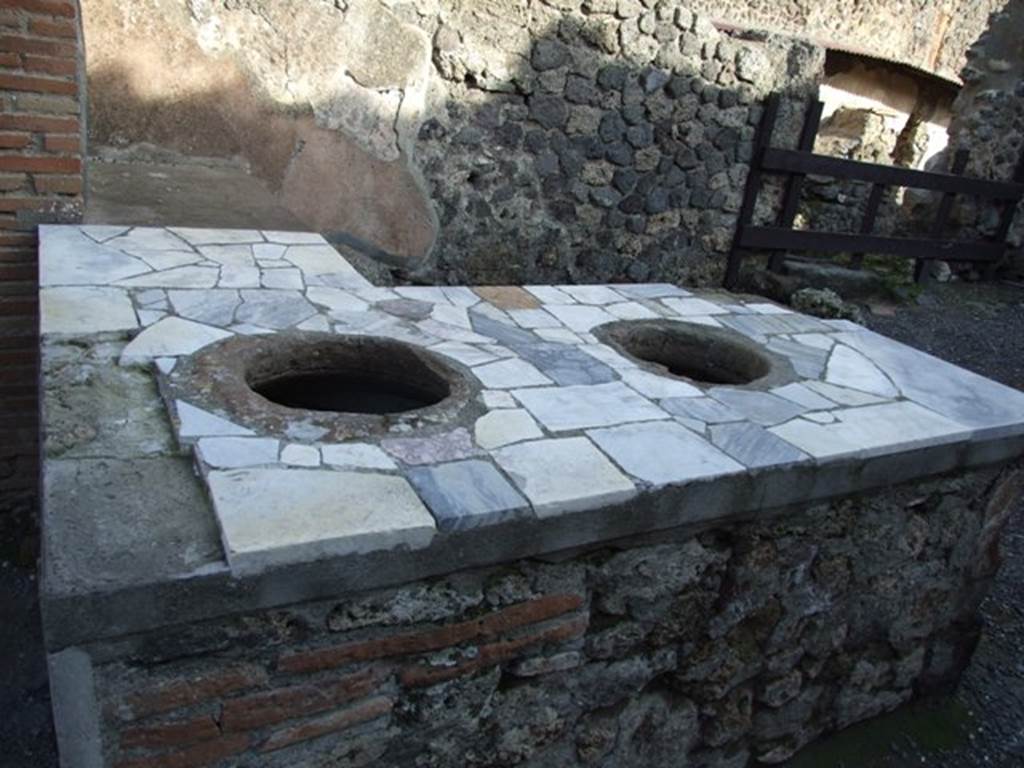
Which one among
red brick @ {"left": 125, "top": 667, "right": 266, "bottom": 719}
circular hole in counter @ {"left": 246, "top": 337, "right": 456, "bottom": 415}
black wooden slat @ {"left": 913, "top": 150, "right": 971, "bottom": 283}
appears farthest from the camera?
black wooden slat @ {"left": 913, "top": 150, "right": 971, "bottom": 283}

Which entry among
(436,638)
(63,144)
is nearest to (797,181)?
(63,144)

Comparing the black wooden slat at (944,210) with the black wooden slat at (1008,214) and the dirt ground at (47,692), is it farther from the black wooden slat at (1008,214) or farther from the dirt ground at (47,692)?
the dirt ground at (47,692)

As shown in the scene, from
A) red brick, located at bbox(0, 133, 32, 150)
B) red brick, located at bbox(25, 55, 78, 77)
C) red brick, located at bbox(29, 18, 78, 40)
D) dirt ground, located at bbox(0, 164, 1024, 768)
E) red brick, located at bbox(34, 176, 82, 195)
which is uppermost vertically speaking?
red brick, located at bbox(29, 18, 78, 40)

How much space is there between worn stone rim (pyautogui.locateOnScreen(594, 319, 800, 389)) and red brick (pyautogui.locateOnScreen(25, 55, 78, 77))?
2176mm

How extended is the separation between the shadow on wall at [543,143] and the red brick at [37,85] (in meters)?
1.02

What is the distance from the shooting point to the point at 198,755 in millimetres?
1544

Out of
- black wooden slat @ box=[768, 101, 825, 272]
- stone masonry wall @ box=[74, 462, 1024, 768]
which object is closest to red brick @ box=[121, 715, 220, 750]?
stone masonry wall @ box=[74, 462, 1024, 768]

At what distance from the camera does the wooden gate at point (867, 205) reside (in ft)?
18.3

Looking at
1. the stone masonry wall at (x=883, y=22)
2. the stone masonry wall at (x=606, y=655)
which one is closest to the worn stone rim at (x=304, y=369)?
the stone masonry wall at (x=606, y=655)

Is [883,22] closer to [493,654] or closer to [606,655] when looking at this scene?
[606,655]

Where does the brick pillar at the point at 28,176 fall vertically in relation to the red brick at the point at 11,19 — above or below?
below

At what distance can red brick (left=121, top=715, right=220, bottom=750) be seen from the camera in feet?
4.85

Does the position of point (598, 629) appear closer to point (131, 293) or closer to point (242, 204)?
point (131, 293)

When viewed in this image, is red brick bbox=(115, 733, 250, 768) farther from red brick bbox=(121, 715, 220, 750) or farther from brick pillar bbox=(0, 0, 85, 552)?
brick pillar bbox=(0, 0, 85, 552)
